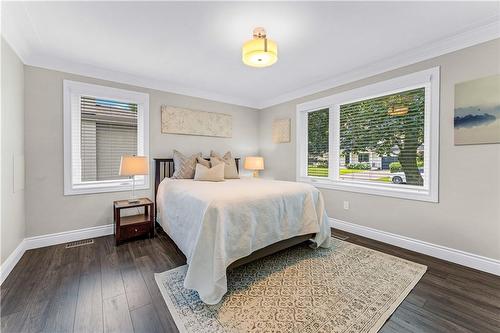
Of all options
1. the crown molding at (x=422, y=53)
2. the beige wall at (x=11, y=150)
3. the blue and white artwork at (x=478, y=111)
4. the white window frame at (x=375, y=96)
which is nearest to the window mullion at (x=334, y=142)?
→ the white window frame at (x=375, y=96)

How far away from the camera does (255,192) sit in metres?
2.31

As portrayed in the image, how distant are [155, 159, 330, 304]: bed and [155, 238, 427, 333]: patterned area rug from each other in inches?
6.7

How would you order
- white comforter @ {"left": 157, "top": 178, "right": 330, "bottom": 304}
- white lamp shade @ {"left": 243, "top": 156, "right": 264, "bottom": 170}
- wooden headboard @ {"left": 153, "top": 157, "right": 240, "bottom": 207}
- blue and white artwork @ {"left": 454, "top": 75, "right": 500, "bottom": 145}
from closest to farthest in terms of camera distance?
white comforter @ {"left": 157, "top": 178, "right": 330, "bottom": 304} < blue and white artwork @ {"left": 454, "top": 75, "right": 500, "bottom": 145} < wooden headboard @ {"left": 153, "top": 157, "right": 240, "bottom": 207} < white lamp shade @ {"left": 243, "top": 156, "right": 264, "bottom": 170}

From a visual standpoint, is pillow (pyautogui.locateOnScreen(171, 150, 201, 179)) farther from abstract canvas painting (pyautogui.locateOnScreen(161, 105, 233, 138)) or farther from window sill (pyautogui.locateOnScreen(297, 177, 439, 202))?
window sill (pyautogui.locateOnScreen(297, 177, 439, 202))

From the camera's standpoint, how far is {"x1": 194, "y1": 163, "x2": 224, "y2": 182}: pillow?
3352 millimetres

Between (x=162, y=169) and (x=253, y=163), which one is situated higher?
(x=253, y=163)

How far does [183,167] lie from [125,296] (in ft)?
6.62

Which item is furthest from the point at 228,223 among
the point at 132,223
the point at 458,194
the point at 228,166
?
the point at 458,194

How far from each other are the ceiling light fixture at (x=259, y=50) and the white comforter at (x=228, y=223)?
133cm

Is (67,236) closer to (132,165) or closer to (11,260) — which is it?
(11,260)

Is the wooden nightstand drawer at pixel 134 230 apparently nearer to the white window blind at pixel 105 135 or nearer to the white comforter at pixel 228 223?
the white comforter at pixel 228 223

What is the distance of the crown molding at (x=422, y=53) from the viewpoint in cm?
218

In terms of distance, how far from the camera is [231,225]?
1.94m

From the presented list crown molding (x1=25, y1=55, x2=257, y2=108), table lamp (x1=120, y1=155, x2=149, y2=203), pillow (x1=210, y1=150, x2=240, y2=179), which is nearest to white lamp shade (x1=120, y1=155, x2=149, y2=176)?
table lamp (x1=120, y1=155, x2=149, y2=203)
